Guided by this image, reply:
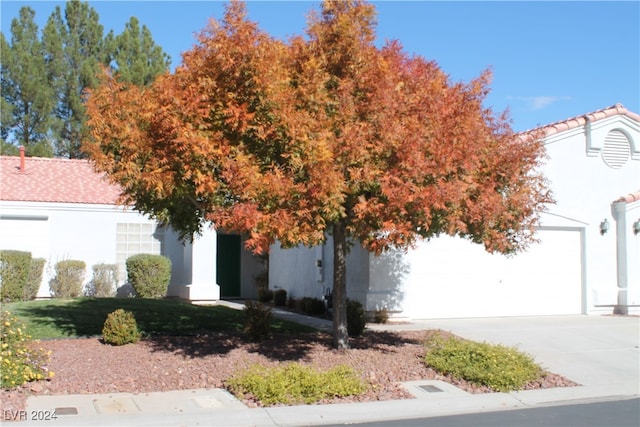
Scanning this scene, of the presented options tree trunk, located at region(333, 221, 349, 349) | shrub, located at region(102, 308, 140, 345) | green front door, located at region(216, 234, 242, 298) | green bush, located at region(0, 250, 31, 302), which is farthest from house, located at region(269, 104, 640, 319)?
green bush, located at region(0, 250, 31, 302)

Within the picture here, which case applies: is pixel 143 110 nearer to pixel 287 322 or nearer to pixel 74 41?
pixel 287 322

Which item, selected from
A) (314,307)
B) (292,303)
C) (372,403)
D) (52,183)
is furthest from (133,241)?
(372,403)

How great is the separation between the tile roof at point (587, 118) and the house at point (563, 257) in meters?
0.03

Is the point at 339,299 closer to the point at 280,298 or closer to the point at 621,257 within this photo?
the point at 280,298

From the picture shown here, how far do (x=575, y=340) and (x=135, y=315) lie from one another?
887cm

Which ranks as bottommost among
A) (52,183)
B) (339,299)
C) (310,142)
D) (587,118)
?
(339,299)

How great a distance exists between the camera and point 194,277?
63.2 ft

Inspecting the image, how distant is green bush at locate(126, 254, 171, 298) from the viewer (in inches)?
738

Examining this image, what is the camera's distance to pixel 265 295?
813 inches

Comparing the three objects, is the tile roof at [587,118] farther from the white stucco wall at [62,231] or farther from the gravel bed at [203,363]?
the white stucco wall at [62,231]

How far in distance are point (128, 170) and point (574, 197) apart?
499 inches

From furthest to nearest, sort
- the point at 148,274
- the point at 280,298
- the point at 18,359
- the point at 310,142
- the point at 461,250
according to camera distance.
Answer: the point at 280,298, the point at 148,274, the point at 461,250, the point at 18,359, the point at 310,142

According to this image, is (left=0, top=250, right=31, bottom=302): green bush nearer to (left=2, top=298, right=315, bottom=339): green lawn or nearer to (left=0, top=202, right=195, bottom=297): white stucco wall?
(left=0, top=202, right=195, bottom=297): white stucco wall

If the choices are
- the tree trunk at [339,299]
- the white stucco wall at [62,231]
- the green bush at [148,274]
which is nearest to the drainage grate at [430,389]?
the tree trunk at [339,299]
